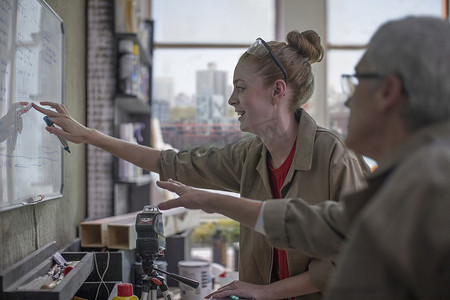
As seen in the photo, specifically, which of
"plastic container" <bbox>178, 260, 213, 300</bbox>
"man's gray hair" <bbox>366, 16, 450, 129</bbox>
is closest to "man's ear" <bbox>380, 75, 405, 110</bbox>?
"man's gray hair" <bbox>366, 16, 450, 129</bbox>

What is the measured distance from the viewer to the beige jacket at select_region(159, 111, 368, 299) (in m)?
1.73

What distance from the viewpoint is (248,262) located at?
1947mm

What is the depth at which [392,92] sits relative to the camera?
0.90 metres

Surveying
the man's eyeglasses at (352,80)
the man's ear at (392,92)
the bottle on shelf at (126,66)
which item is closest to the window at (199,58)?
the bottle on shelf at (126,66)

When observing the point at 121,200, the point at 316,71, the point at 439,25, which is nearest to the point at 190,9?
the point at 316,71

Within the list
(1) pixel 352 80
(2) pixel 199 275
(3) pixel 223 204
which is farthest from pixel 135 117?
(1) pixel 352 80

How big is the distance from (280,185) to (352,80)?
85 cm

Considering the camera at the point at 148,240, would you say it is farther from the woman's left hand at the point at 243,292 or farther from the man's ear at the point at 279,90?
the man's ear at the point at 279,90

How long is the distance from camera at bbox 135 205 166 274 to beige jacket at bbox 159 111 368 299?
0.39 m

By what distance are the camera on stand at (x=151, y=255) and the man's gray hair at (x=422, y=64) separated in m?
1.02

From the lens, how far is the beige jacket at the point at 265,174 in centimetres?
173

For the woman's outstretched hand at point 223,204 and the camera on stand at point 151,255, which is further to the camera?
the camera on stand at point 151,255

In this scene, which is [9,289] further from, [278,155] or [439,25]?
[439,25]

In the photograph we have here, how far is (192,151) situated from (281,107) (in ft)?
1.55
